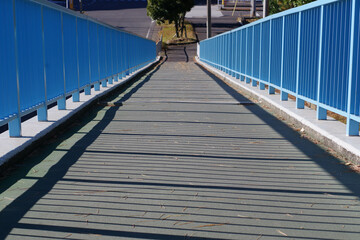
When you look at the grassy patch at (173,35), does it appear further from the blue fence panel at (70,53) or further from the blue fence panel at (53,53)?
the blue fence panel at (53,53)

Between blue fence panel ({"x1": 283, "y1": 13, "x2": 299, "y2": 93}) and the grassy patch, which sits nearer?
blue fence panel ({"x1": 283, "y1": 13, "x2": 299, "y2": 93})

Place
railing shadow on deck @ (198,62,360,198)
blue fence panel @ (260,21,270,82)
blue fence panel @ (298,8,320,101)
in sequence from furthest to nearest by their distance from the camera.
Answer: blue fence panel @ (260,21,270,82) < blue fence panel @ (298,8,320,101) < railing shadow on deck @ (198,62,360,198)

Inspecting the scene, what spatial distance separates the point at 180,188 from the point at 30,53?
361cm

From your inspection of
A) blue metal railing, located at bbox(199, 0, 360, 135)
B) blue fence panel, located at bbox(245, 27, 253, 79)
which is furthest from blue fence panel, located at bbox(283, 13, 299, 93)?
blue fence panel, located at bbox(245, 27, 253, 79)

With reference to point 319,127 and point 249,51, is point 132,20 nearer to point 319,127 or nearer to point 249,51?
point 249,51

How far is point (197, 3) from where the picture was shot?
420 ft

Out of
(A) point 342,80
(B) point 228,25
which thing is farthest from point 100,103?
(B) point 228,25

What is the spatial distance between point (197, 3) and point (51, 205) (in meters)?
126

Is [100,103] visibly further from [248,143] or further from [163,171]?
[163,171]

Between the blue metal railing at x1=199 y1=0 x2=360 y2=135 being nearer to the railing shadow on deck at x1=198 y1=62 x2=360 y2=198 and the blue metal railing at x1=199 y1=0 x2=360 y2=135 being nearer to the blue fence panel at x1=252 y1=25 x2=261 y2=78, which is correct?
the blue fence panel at x1=252 y1=25 x2=261 y2=78

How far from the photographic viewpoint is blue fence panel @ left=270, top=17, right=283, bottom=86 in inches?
467

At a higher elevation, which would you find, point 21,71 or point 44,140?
point 21,71

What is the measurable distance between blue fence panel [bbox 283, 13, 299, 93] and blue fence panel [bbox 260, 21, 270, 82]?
214 centimetres

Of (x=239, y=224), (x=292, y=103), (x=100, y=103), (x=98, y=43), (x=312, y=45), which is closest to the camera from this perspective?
(x=239, y=224)
